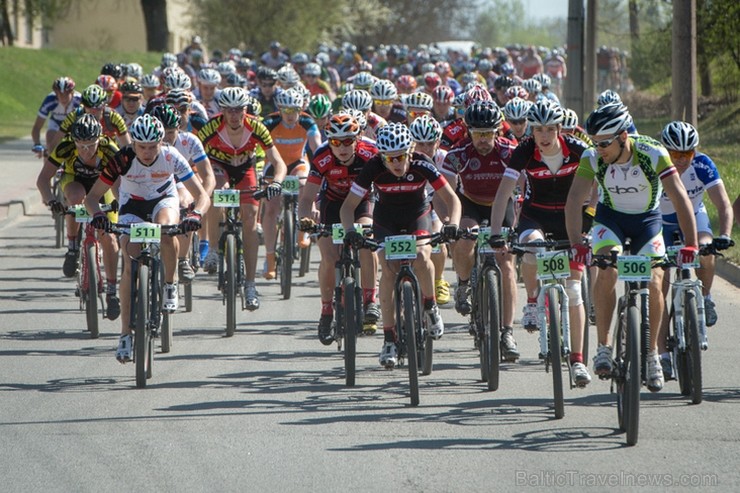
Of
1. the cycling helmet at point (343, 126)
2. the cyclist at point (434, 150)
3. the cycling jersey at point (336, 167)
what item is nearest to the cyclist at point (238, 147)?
the cyclist at point (434, 150)

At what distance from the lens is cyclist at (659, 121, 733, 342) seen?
9.65 m

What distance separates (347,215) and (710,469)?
3442 mm

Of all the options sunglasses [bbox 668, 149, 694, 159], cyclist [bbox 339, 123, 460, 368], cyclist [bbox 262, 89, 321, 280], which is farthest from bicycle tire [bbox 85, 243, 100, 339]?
sunglasses [bbox 668, 149, 694, 159]

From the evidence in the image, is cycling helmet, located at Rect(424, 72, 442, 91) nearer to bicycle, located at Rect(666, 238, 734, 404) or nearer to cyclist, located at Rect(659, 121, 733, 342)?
cyclist, located at Rect(659, 121, 733, 342)

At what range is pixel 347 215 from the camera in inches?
391

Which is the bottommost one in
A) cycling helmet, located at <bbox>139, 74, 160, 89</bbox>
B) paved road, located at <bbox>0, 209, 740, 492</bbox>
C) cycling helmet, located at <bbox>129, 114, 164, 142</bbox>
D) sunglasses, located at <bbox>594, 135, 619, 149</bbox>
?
paved road, located at <bbox>0, 209, 740, 492</bbox>

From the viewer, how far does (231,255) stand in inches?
472

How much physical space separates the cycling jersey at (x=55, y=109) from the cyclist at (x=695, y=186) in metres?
9.58

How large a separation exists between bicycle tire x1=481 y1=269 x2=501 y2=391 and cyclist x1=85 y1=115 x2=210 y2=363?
2.26m

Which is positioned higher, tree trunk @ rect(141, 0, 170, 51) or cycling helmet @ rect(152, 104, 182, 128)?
tree trunk @ rect(141, 0, 170, 51)

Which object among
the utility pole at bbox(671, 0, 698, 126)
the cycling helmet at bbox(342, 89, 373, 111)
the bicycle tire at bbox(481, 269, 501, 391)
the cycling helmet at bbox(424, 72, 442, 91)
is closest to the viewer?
the bicycle tire at bbox(481, 269, 501, 391)

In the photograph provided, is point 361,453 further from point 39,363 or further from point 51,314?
point 51,314

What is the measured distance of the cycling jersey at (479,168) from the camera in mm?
11312

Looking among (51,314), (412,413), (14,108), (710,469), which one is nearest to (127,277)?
(412,413)
